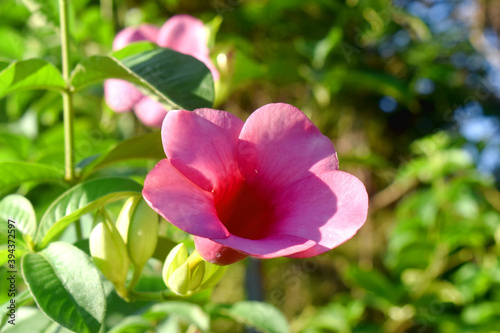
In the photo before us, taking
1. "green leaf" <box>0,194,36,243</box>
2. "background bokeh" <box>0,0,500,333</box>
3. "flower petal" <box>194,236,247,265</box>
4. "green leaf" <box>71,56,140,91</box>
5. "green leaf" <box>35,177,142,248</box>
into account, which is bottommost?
"background bokeh" <box>0,0,500,333</box>

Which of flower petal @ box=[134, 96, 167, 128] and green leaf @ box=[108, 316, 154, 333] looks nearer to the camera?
green leaf @ box=[108, 316, 154, 333]

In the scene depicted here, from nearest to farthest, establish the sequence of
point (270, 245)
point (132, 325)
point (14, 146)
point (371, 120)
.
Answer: point (270, 245), point (132, 325), point (14, 146), point (371, 120)

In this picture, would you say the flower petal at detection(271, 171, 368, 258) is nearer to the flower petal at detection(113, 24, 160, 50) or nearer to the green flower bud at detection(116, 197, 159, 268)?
the green flower bud at detection(116, 197, 159, 268)

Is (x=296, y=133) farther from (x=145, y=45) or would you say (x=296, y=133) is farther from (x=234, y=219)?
(x=145, y=45)

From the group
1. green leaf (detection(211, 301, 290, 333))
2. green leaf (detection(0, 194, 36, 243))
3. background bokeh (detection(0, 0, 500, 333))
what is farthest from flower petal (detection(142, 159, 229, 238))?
background bokeh (detection(0, 0, 500, 333))

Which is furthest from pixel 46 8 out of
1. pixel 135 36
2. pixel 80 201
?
pixel 80 201

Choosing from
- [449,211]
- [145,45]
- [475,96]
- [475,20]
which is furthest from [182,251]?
[475,20]

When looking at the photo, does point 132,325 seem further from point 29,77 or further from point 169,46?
point 169,46
